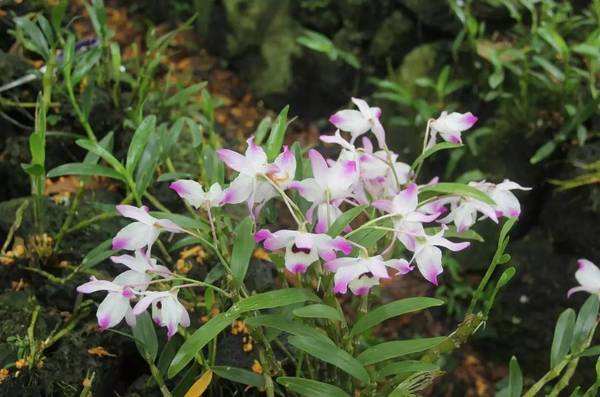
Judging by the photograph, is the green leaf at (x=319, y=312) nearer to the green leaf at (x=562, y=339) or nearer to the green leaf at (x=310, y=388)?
the green leaf at (x=310, y=388)

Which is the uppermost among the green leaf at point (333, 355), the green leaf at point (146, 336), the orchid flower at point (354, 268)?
the orchid flower at point (354, 268)

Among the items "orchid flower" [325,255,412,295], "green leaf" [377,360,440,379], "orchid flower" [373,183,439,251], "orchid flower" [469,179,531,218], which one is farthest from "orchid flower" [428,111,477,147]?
"green leaf" [377,360,440,379]

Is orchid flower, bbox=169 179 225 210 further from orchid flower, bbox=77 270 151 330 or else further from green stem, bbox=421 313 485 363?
green stem, bbox=421 313 485 363

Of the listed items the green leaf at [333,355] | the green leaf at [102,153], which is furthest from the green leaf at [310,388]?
the green leaf at [102,153]

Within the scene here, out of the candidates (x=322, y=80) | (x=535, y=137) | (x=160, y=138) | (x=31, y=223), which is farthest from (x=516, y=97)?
(x=31, y=223)

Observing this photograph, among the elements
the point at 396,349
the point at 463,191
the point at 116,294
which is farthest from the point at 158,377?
the point at 463,191

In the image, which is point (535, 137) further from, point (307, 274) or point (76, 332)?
point (76, 332)
